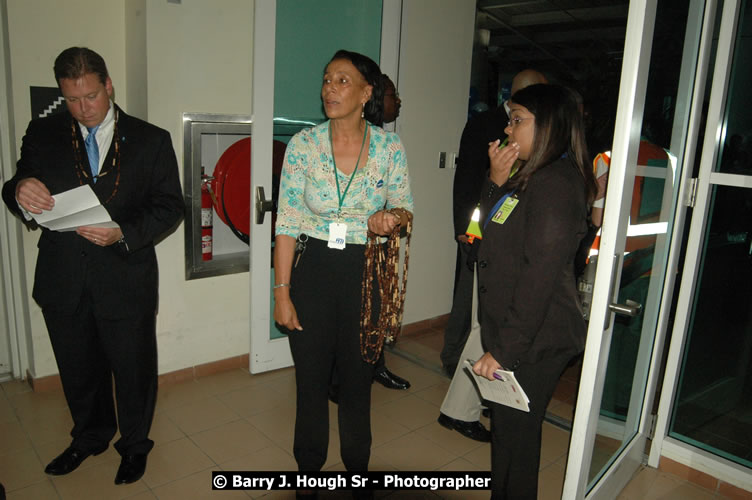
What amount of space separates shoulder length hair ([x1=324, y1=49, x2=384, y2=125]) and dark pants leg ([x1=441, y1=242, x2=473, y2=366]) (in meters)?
1.23

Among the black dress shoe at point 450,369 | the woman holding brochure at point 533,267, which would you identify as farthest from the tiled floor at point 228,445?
the woman holding brochure at point 533,267

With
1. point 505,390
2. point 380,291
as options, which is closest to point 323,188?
point 380,291

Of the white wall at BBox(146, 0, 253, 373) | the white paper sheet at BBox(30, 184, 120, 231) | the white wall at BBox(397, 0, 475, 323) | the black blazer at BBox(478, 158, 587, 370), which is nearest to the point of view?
the black blazer at BBox(478, 158, 587, 370)

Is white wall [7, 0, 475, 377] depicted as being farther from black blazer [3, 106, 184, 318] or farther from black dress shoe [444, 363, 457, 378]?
black dress shoe [444, 363, 457, 378]

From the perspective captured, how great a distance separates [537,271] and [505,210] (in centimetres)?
20

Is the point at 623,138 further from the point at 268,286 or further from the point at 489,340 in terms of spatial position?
the point at 268,286

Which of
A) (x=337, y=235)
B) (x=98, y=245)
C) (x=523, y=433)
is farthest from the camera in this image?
(x=98, y=245)

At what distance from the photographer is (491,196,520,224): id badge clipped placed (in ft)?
4.93

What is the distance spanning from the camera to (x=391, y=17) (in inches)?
121

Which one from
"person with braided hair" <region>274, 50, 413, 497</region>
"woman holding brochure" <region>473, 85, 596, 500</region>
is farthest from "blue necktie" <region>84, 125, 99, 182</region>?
"woman holding brochure" <region>473, 85, 596, 500</region>

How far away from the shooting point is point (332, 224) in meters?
1.74

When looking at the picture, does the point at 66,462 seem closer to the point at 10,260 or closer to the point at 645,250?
the point at 10,260

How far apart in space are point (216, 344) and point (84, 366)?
990mm

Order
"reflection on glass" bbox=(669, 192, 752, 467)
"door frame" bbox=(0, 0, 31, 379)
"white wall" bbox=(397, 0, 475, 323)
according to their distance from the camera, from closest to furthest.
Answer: "reflection on glass" bbox=(669, 192, 752, 467) < "door frame" bbox=(0, 0, 31, 379) < "white wall" bbox=(397, 0, 475, 323)
